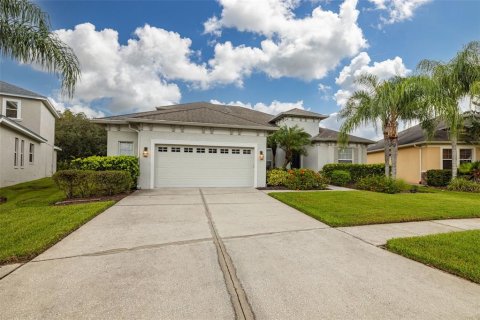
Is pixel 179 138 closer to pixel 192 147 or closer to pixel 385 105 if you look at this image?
pixel 192 147

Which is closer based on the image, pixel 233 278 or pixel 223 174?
pixel 233 278

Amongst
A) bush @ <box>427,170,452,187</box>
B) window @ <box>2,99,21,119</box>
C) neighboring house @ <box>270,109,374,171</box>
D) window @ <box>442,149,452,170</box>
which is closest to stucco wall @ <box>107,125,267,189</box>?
neighboring house @ <box>270,109,374,171</box>

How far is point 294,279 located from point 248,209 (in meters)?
3.95

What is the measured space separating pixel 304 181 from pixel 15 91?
19888mm

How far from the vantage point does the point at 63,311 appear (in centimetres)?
210

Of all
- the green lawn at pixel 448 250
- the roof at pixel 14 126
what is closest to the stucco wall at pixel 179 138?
the roof at pixel 14 126

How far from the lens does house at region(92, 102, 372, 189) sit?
428 inches

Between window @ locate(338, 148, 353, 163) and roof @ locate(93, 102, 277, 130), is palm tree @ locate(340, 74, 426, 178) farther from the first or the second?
roof @ locate(93, 102, 277, 130)

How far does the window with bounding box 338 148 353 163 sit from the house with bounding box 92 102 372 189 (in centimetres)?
620

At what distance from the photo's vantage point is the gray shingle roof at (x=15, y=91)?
15.5m

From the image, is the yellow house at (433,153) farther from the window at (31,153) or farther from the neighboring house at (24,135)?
the window at (31,153)

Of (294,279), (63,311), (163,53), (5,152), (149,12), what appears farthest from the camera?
(163,53)

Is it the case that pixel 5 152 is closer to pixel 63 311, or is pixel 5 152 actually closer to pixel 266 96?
pixel 63 311

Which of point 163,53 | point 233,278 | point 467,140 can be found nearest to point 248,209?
point 233,278
